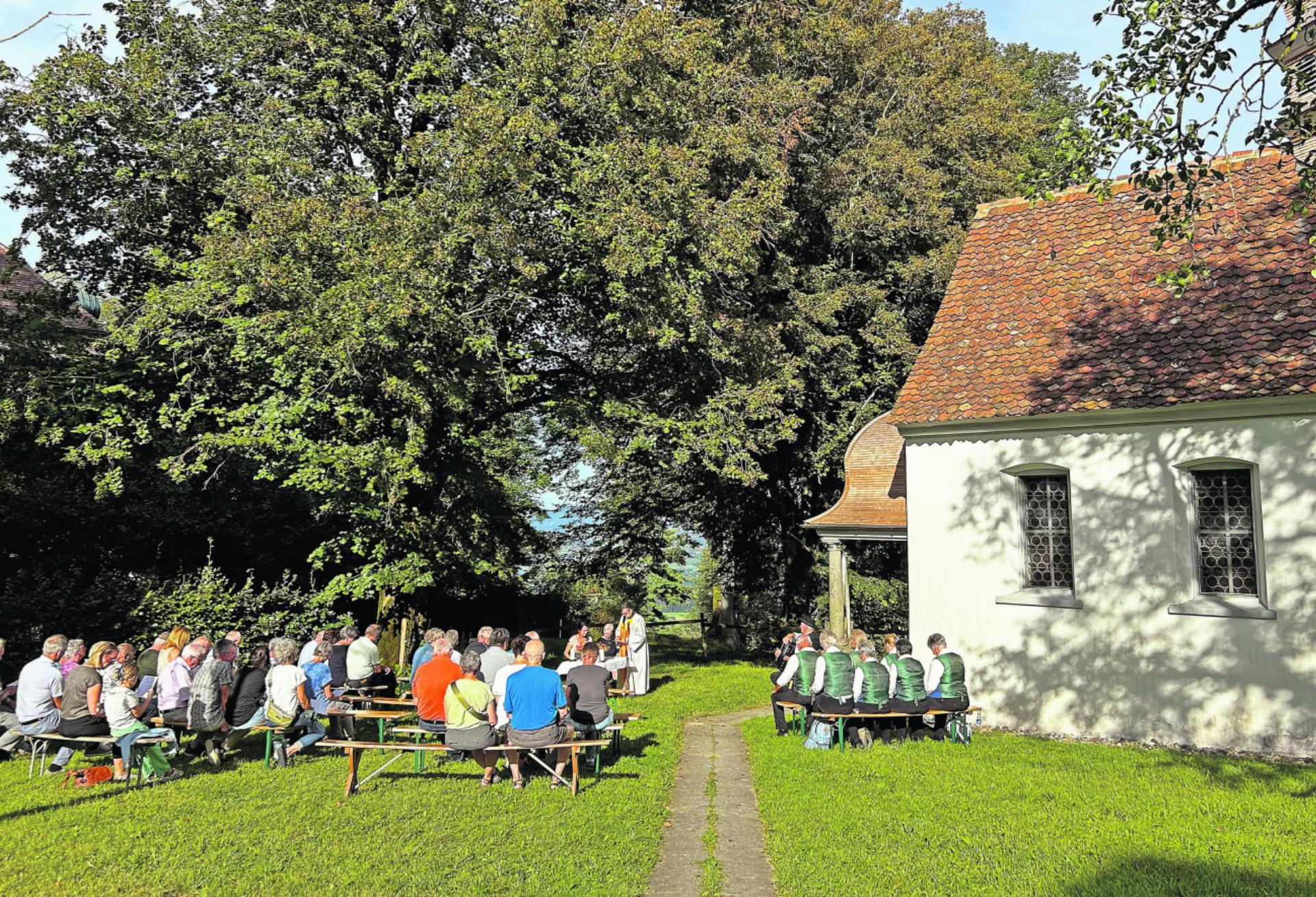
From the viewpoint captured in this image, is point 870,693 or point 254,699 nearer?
point 254,699

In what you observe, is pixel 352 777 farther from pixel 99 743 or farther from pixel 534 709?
pixel 99 743

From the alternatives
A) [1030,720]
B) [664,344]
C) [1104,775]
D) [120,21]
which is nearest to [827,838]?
[1104,775]

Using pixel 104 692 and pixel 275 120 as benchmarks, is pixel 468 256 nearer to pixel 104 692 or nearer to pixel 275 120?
pixel 275 120

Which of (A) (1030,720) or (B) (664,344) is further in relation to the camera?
(B) (664,344)

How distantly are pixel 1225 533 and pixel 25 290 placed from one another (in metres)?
25.1

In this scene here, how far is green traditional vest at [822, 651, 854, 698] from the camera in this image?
11750 millimetres

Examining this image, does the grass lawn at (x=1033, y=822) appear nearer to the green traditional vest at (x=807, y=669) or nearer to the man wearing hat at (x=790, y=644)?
the green traditional vest at (x=807, y=669)

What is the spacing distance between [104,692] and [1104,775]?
11.2m

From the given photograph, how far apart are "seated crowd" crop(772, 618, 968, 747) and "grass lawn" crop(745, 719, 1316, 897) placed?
1.71 feet

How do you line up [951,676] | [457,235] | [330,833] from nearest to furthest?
[330,833] → [951,676] → [457,235]

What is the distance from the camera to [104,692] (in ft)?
31.9

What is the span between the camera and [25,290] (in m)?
21.3

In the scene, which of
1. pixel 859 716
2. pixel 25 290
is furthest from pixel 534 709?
pixel 25 290

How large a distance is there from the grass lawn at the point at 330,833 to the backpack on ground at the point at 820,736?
7.21ft
